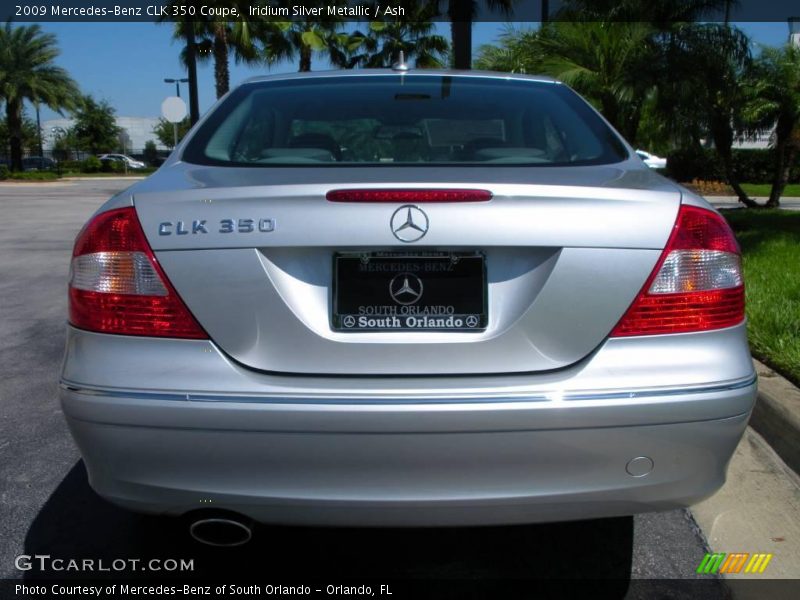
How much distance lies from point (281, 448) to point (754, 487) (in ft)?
7.21

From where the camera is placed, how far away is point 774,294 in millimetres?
5574

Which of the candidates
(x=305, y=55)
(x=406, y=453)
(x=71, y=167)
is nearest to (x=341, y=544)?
(x=406, y=453)

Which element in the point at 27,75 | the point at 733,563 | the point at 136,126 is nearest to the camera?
the point at 733,563

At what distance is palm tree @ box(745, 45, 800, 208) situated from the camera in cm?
1512

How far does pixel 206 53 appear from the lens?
25391 mm

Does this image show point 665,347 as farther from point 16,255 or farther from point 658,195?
point 16,255

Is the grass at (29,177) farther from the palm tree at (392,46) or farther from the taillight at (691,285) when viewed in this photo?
the taillight at (691,285)

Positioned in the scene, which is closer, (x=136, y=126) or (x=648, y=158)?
(x=648, y=158)

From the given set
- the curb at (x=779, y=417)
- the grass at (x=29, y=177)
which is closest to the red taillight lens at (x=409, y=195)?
the curb at (x=779, y=417)

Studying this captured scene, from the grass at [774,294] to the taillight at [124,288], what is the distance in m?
3.16

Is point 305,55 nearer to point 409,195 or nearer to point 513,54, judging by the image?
point 513,54

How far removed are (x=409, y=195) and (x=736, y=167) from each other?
29.1m

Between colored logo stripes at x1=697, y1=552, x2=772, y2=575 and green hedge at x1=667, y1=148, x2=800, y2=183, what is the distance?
82.3ft

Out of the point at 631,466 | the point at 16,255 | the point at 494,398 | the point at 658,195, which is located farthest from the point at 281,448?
the point at 16,255
